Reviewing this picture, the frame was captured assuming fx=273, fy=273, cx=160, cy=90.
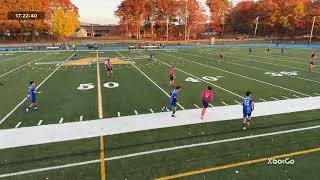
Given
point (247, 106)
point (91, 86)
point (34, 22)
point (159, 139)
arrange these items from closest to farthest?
point (159, 139) → point (247, 106) → point (91, 86) → point (34, 22)

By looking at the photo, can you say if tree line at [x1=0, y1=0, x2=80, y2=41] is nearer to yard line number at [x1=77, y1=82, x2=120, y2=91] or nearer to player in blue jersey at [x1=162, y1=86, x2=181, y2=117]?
yard line number at [x1=77, y1=82, x2=120, y2=91]

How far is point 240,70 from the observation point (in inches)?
1049

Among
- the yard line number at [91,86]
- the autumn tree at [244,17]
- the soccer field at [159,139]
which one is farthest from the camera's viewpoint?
the autumn tree at [244,17]

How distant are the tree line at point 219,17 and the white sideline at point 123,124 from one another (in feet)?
241

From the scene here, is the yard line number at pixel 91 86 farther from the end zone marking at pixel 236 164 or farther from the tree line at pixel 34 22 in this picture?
the tree line at pixel 34 22

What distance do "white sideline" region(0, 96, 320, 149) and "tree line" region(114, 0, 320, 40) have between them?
241ft

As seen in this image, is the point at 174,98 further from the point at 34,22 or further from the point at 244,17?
the point at 244,17

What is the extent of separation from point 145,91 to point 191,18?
287 ft

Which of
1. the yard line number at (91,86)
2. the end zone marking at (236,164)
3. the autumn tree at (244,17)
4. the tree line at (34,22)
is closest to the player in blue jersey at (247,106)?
the end zone marking at (236,164)

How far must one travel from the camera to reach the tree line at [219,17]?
9025cm

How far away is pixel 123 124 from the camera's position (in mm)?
11719

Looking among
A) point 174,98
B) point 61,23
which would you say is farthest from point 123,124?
point 61,23

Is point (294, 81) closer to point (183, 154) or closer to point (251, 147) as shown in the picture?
point (251, 147)

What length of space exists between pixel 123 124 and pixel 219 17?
113 metres
